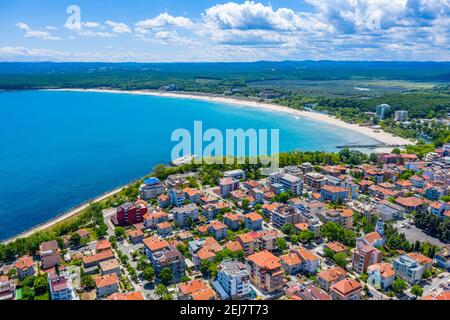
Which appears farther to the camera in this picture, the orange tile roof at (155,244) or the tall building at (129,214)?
the tall building at (129,214)

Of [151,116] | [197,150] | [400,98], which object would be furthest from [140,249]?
[400,98]

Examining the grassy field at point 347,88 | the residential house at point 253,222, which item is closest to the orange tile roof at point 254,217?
the residential house at point 253,222

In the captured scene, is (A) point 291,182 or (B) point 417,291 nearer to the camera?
(B) point 417,291

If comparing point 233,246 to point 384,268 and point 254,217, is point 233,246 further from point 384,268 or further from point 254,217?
point 384,268

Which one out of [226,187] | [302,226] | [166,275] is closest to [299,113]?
[226,187]

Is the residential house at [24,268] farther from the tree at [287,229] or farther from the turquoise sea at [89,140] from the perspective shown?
the tree at [287,229]

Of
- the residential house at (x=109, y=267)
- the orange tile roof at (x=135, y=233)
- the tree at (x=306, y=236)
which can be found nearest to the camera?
the residential house at (x=109, y=267)
